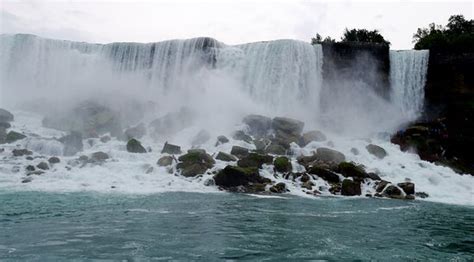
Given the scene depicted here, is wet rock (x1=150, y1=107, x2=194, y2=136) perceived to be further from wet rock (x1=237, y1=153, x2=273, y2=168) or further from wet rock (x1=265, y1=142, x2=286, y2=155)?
wet rock (x1=237, y1=153, x2=273, y2=168)

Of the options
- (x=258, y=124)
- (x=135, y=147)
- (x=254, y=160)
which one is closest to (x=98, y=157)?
(x=135, y=147)

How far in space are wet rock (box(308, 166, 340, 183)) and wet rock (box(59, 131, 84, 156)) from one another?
1355 centimetres

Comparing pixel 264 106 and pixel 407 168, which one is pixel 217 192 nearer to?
pixel 407 168

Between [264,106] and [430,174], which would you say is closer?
[430,174]

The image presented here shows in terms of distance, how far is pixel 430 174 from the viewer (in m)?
24.1

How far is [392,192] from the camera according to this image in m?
20.1

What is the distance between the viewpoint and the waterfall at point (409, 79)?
110 ft

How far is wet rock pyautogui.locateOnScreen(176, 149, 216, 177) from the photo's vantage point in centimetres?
2156

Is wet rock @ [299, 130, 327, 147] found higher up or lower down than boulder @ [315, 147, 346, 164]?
higher up

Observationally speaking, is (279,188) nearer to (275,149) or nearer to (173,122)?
(275,149)

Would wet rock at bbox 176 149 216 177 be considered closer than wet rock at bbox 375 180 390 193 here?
No

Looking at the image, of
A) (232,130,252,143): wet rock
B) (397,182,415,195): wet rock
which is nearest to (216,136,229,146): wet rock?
(232,130,252,143): wet rock

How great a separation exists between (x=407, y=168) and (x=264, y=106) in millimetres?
13087

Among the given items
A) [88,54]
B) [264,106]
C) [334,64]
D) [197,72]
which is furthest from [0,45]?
[334,64]
